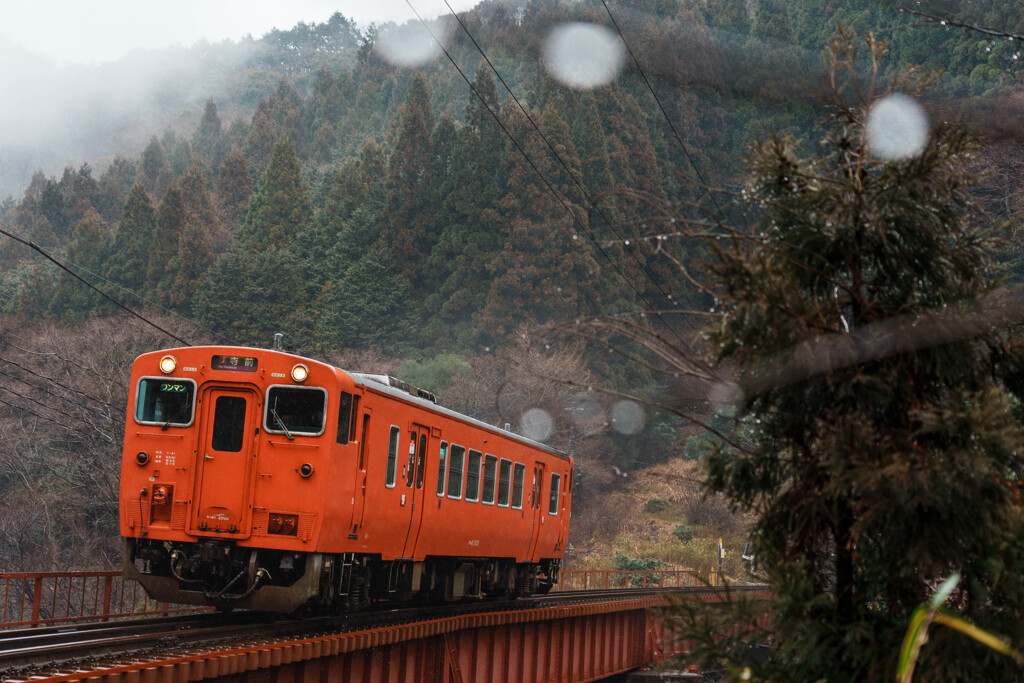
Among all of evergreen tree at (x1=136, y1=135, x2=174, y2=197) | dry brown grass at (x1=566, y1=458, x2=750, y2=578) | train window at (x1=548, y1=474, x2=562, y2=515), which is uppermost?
evergreen tree at (x1=136, y1=135, x2=174, y2=197)

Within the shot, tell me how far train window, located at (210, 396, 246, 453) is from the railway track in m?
1.88

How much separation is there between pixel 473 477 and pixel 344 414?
429 centimetres

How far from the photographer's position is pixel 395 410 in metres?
12.1

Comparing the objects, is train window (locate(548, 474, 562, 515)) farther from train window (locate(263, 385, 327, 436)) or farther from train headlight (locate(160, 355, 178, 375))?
train headlight (locate(160, 355, 178, 375))

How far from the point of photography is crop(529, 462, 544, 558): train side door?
1805cm

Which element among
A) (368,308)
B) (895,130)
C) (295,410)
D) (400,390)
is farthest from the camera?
(368,308)

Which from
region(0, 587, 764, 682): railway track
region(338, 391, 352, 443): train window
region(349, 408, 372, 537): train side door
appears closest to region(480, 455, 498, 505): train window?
region(0, 587, 764, 682): railway track

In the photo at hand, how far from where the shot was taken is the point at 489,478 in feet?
51.2

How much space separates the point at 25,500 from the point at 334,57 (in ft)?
489

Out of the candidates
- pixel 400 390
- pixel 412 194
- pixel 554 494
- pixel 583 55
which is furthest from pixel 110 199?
pixel 400 390

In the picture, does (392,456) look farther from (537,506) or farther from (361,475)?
(537,506)

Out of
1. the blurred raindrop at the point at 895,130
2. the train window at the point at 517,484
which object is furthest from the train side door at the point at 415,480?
the blurred raindrop at the point at 895,130

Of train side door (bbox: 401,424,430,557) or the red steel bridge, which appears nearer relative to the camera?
the red steel bridge

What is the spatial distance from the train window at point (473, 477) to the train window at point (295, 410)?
417 centimetres
